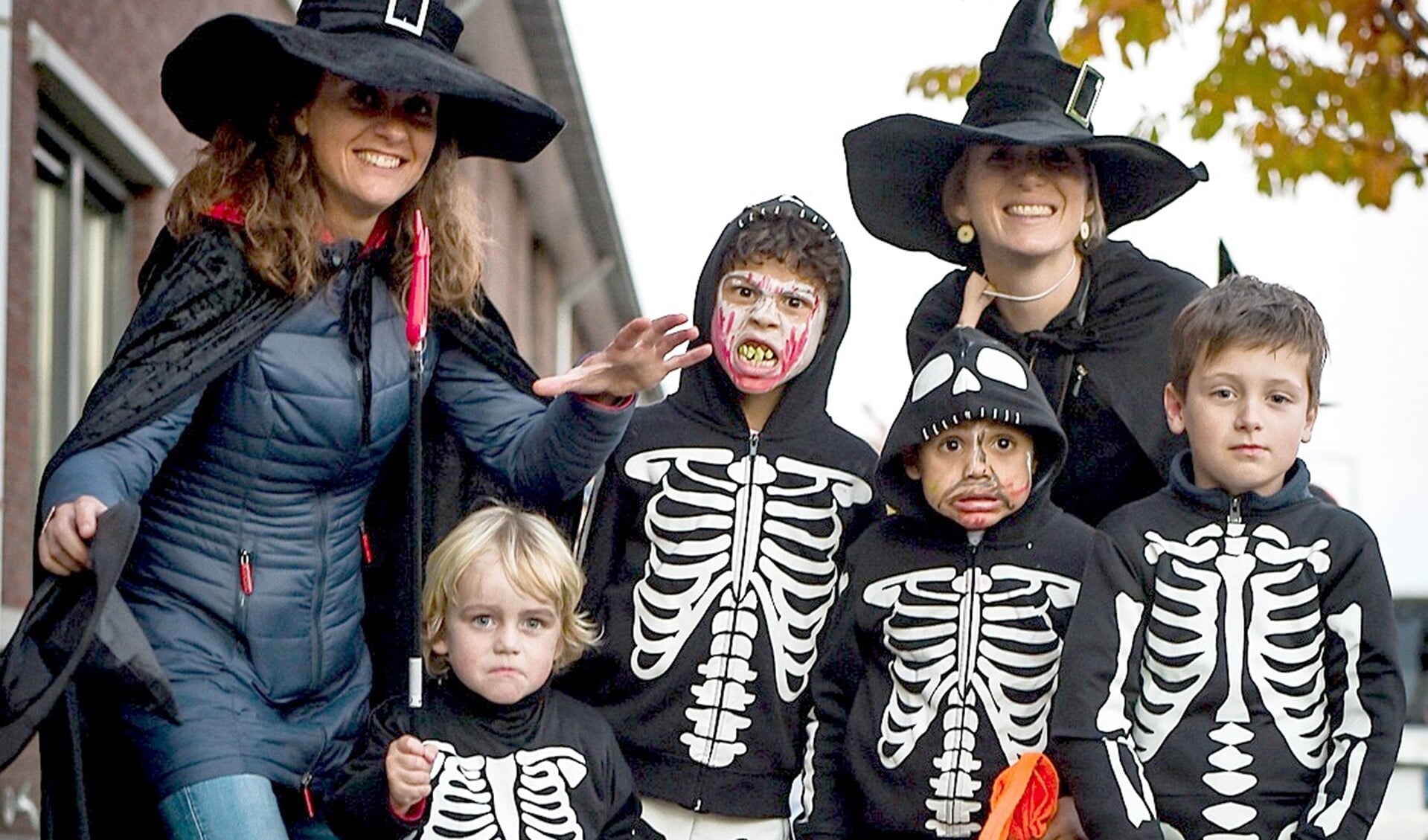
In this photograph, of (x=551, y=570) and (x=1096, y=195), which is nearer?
(x=551, y=570)

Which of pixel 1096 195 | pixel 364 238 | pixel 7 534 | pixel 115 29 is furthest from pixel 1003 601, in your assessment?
pixel 115 29

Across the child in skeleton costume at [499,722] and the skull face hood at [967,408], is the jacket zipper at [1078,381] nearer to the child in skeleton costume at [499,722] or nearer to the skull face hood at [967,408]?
the skull face hood at [967,408]

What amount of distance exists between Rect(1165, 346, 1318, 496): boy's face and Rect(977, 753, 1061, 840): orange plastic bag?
664mm

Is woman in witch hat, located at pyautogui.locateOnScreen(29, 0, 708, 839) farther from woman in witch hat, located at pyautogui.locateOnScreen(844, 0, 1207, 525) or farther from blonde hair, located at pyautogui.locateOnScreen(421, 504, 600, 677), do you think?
woman in witch hat, located at pyautogui.locateOnScreen(844, 0, 1207, 525)

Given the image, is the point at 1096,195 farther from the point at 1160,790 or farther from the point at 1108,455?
the point at 1160,790

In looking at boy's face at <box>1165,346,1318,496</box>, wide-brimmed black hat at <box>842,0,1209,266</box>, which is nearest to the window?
wide-brimmed black hat at <box>842,0,1209,266</box>

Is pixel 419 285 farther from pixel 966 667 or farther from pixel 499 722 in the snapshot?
pixel 966 667

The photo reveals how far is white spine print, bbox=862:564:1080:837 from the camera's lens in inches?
171

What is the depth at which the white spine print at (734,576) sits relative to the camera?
4707 mm

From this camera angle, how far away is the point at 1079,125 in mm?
5109

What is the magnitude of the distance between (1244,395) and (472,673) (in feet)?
5.47

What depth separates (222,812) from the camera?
165 inches

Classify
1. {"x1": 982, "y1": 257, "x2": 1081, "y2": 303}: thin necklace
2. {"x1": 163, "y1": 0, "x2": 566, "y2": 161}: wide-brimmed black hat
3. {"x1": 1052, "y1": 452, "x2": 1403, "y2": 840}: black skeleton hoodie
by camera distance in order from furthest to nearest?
{"x1": 982, "y1": 257, "x2": 1081, "y2": 303}: thin necklace → {"x1": 163, "y1": 0, "x2": 566, "y2": 161}: wide-brimmed black hat → {"x1": 1052, "y1": 452, "x2": 1403, "y2": 840}: black skeleton hoodie

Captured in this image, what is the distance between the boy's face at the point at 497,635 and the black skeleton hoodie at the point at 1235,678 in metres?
1.10
